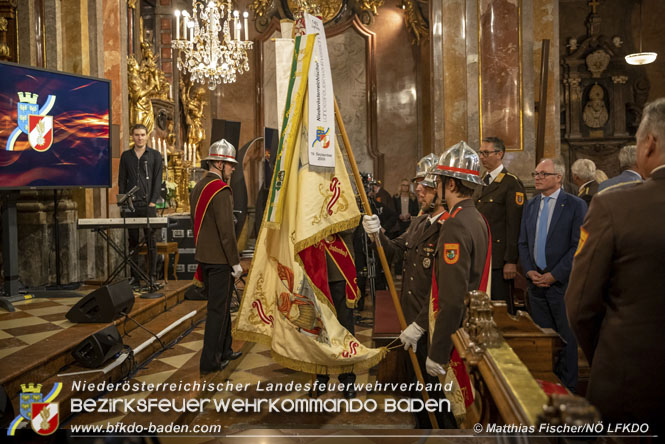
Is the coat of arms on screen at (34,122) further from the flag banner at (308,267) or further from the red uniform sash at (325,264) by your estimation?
the red uniform sash at (325,264)

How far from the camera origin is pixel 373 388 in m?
4.09

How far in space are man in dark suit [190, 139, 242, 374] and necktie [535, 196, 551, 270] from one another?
8.14 ft

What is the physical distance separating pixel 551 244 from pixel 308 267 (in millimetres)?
2013

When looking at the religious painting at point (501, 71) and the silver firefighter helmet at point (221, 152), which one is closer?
the silver firefighter helmet at point (221, 152)

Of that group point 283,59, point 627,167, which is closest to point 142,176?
point 283,59

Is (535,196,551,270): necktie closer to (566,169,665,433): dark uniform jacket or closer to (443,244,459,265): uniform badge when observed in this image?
(443,244,459,265): uniform badge

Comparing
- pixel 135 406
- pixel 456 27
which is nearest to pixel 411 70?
pixel 456 27

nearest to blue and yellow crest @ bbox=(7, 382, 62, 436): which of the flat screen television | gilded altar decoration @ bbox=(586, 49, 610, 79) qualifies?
the flat screen television

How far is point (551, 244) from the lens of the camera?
13.2 feet

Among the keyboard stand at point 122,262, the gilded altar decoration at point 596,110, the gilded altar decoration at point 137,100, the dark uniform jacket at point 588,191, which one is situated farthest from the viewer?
the gilded altar decoration at point 596,110

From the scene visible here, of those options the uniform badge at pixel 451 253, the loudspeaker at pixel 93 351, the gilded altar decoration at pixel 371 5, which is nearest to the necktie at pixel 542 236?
the uniform badge at pixel 451 253

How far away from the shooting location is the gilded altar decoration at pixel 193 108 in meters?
11.1

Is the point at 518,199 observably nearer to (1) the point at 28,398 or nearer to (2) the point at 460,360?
(2) the point at 460,360

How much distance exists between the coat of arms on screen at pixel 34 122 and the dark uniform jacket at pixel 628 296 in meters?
5.61
